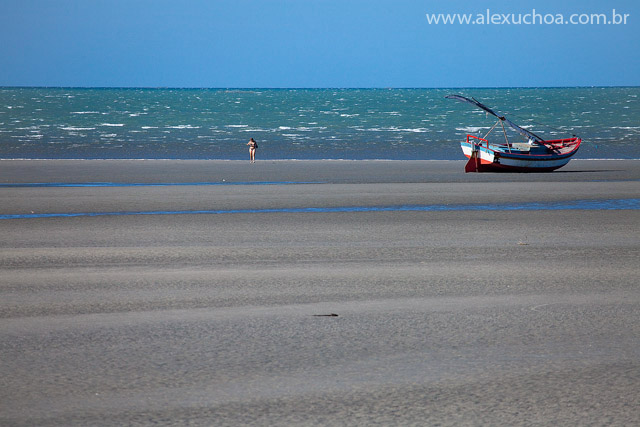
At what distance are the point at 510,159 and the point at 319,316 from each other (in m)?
25.9

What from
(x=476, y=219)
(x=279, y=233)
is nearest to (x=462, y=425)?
(x=279, y=233)

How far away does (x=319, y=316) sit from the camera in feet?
26.9

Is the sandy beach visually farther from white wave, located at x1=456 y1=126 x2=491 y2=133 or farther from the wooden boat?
white wave, located at x1=456 y1=126 x2=491 y2=133

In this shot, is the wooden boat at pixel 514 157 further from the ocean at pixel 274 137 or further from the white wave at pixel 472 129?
the white wave at pixel 472 129

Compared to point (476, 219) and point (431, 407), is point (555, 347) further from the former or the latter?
point (476, 219)

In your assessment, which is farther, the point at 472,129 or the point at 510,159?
the point at 472,129

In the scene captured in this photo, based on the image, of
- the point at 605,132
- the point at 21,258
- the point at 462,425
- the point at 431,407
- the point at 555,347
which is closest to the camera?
the point at 462,425

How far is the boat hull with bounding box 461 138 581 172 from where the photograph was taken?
31.9 meters

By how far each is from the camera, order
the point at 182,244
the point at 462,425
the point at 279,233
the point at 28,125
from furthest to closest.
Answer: the point at 28,125
the point at 279,233
the point at 182,244
the point at 462,425

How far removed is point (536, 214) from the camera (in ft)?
58.6

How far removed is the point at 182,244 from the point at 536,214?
27.6 ft

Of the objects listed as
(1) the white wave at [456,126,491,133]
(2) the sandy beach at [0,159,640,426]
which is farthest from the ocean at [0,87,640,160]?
(2) the sandy beach at [0,159,640,426]

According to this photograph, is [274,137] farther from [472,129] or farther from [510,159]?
[510,159]

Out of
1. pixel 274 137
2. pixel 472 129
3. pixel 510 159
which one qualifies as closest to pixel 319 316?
pixel 510 159
